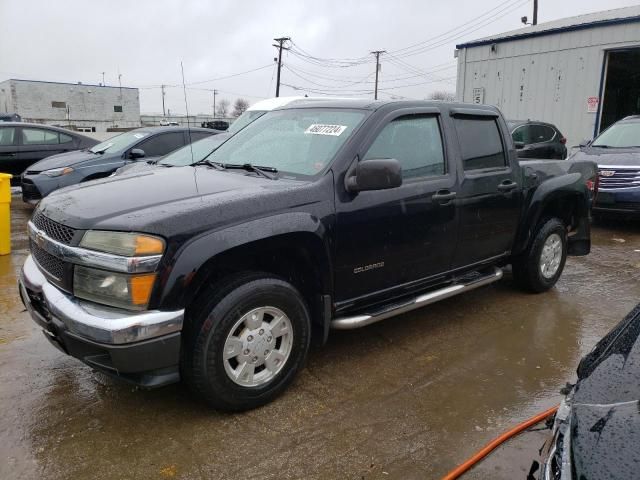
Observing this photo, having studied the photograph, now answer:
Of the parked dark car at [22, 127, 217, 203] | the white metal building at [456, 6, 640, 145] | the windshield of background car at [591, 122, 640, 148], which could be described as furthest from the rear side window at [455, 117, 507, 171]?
the white metal building at [456, 6, 640, 145]

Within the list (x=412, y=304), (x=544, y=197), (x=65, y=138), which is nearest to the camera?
(x=412, y=304)

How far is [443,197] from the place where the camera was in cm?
387

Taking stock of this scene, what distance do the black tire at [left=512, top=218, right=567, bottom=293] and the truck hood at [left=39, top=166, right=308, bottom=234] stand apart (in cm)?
282

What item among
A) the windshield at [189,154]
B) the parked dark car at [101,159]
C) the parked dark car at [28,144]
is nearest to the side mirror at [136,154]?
the parked dark car at [101,159]

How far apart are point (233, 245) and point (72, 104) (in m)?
78.9

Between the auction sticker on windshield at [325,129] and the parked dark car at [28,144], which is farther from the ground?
the auction sticker on windshield at [325,129]

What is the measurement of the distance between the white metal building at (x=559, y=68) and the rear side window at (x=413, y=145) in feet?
44.2

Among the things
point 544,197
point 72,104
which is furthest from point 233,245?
point 72,104

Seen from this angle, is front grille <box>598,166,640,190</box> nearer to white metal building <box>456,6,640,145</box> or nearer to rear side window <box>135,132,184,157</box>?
rear side window <box>135,132,184,157</box>

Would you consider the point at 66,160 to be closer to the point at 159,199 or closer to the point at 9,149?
the point at 9,149

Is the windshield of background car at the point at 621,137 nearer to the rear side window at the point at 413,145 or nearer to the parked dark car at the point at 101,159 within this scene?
the rear side window at the point at 413,145

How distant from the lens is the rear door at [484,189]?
4160 mm

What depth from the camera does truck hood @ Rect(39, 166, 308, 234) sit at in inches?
107

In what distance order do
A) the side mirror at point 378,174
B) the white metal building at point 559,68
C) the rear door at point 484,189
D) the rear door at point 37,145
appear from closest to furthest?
the side mirror at point 378,174
the rear door at point 484,189
the rear door at point 37,145
the white metal building at point 559,68
